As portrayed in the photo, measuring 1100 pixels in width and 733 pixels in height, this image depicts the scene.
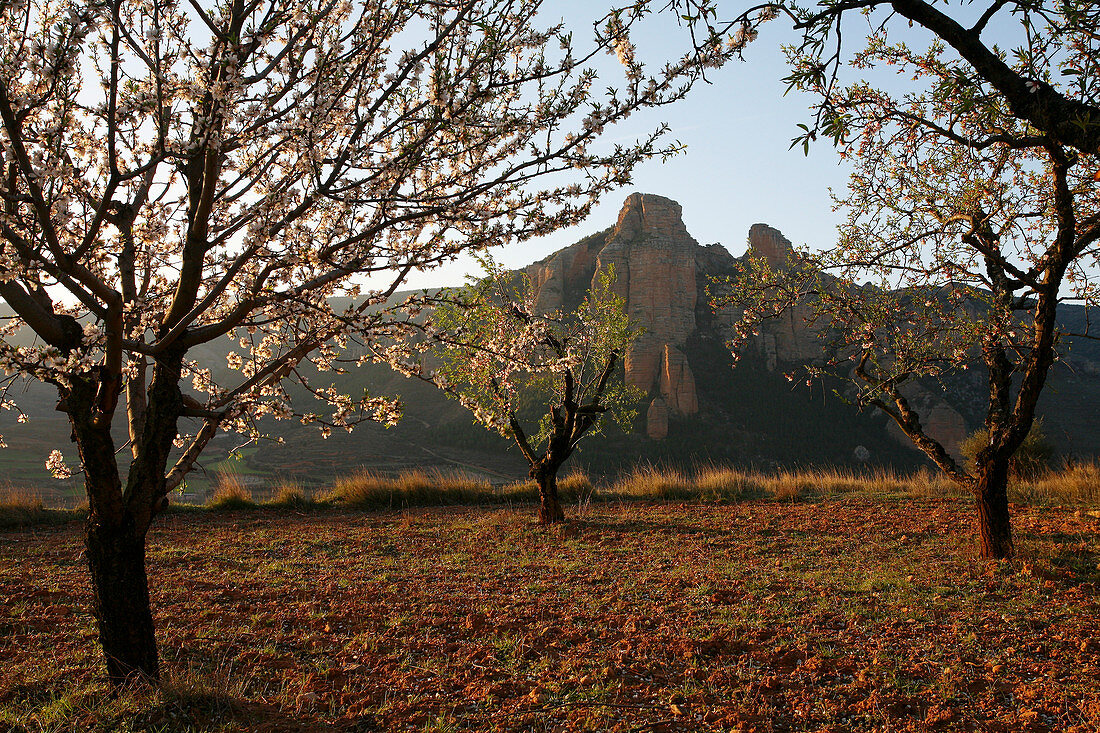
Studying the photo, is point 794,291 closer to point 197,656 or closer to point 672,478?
point 197,656

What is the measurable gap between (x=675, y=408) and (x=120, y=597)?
4893 centimetres

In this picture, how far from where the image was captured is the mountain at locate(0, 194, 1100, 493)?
43.3 meters

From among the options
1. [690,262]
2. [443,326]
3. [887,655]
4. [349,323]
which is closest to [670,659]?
[887,655]

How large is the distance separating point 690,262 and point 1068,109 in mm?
57089

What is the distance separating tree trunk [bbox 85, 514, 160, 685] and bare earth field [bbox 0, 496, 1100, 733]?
20 centimetres

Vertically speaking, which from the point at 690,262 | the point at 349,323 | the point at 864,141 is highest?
the point at 690,262

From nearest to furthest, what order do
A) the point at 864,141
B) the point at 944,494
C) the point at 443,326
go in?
the point at 864,141
the point at 443,326
the point at 944,494

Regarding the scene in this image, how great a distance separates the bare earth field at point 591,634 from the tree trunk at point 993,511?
26cm

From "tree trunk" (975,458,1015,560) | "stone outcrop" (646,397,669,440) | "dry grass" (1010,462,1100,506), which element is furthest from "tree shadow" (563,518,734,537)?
"stone outcrop" (646,397,669,440)

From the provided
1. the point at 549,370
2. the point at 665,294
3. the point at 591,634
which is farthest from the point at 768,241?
the point at 591,634

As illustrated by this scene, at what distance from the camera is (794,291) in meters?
7.12

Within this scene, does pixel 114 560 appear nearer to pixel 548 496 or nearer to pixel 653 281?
pixel 548 496

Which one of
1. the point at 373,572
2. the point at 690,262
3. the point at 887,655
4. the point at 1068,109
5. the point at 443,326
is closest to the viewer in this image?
the point at 1068,109

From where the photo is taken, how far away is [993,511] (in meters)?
6.33
